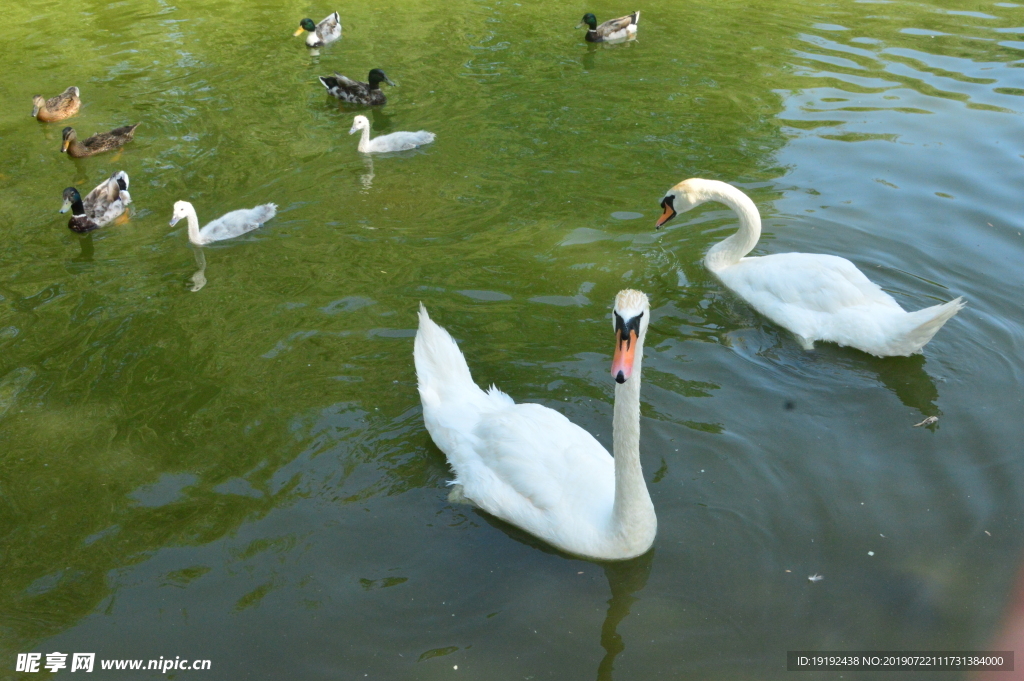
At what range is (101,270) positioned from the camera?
8570 millimetres

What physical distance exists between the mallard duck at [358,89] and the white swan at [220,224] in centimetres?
411

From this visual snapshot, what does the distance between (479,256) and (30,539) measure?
15.2 ft

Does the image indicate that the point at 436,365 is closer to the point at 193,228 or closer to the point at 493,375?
the point at 493,375

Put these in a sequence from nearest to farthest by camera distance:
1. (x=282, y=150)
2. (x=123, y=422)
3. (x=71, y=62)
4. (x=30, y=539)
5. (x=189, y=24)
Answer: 1. (x=30, y=539)
2. (x=123, y=422)
3. (x=282, y=150)
4. (x=71, y=62)
5. (x=189, y=24)

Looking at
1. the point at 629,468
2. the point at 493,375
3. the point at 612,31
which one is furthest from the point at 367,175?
the point at 629,468

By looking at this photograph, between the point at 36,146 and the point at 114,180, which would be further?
the point at 36,146

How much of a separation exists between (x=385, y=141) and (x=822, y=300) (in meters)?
5.99

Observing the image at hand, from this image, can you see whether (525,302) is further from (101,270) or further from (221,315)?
(101,270)

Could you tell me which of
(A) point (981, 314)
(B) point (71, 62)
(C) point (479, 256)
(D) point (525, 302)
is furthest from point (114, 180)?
(A) point (981, 314)

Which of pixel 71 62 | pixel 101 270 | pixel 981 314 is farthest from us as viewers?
pixel 71 62

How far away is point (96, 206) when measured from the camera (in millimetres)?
9383

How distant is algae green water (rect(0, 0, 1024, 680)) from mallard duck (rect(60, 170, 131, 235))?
199mm

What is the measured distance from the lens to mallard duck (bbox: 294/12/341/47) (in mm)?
14914

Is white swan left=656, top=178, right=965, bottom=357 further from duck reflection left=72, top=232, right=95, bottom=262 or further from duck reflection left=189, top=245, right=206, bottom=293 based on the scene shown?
duck reflection left=72, top=232, right=95, bottom=262
